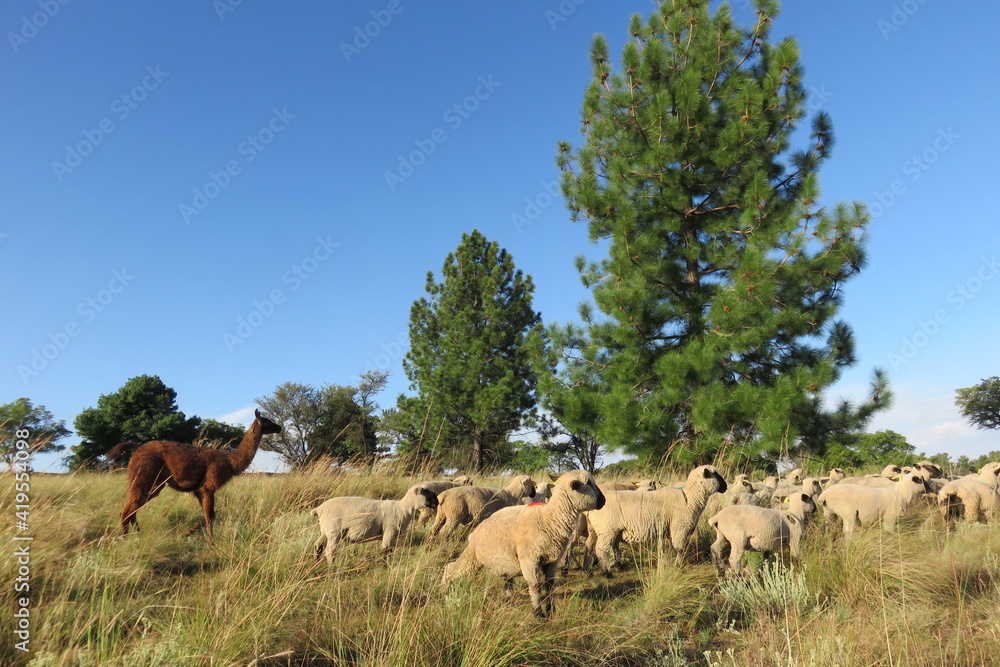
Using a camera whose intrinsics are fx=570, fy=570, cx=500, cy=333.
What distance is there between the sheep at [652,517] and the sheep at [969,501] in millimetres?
3688

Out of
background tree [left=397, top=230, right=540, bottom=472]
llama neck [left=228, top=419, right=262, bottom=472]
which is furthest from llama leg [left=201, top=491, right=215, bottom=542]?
background tree [left=397, top=230, right=540, bottom=472]

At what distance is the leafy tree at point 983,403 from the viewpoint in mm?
36656

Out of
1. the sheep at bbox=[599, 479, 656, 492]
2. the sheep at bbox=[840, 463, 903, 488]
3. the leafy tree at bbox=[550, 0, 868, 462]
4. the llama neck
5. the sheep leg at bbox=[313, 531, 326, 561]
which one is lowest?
the sheep leg at bbox=[313, 531, 326, 561]

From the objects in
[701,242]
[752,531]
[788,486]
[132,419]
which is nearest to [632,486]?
[752,531]

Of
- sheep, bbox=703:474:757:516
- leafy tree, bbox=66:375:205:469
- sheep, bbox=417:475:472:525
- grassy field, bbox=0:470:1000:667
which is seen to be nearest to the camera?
grassy field, bbox=0:470:1000:667

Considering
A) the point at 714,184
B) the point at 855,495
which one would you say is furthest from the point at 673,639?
the point at 714,184

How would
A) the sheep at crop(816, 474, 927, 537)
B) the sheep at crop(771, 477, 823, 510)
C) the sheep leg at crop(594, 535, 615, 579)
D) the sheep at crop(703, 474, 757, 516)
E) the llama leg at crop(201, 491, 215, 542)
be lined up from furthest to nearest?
the sheep at crop(771, 477, 823, 510)
the sheep at crop(703, 474, 757, 516)
the sheep at crop(816, 474, 927, 537)
the llama leg at crop(201, 491, 215, 542)
the sheep leg at crop(594, 535, 615, 579)

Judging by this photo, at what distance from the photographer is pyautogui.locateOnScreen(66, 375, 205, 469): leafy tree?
101 ft

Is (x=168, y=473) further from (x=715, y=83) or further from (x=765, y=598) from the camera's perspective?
(x=715, y=83)

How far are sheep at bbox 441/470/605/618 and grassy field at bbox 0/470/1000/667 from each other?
168 mm

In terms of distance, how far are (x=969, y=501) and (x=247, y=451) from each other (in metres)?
8.39

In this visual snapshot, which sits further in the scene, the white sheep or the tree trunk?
the tree trunk

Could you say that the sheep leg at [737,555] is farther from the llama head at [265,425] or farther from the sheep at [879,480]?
Answer: the llama head at [265,425]

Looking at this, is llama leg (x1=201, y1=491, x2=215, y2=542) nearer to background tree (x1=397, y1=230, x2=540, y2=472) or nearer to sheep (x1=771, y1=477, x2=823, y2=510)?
sheep (x1=771, y1=477, x2=823, y2=510)
